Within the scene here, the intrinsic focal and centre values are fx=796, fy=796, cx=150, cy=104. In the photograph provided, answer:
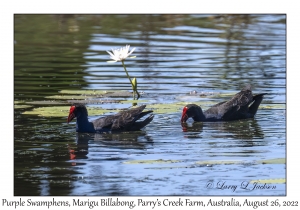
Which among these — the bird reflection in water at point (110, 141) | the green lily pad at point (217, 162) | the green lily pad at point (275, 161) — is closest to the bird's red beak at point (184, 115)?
the bird reflection in water at point (110, 141)

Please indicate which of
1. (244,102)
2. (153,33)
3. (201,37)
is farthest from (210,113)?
(153,33)

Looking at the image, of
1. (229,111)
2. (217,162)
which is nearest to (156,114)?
(229,111)

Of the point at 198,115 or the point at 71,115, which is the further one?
the point at 198,115

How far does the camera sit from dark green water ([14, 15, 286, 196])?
10.6m

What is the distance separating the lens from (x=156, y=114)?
15.0 m

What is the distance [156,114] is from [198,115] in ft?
2.94

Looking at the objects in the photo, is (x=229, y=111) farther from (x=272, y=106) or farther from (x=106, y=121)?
(x=106, y=121)

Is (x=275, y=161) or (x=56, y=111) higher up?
(x=56, y=111)

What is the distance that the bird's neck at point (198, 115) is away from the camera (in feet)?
47.5

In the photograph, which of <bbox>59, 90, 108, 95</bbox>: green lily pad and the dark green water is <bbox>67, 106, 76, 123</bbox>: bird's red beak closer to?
the dark green water

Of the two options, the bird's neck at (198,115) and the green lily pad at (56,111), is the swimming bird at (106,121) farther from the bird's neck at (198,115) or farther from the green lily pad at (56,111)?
the bird's neck at (198,115)

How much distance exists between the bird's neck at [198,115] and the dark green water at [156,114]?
0.16 meters

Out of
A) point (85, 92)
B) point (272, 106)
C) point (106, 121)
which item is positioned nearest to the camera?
point (106, 121)
